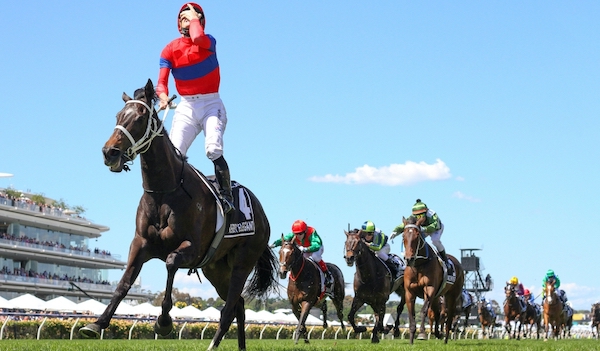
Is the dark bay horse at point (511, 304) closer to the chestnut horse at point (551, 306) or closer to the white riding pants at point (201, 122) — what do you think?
the chestnut horse at point (551, 306)

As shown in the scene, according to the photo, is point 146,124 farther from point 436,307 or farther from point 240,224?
point 436,307

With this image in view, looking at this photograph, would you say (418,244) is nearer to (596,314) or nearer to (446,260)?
(446,260)

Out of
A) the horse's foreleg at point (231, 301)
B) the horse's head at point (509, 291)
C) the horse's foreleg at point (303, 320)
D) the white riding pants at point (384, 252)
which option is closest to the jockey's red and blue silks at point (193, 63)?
the horse's foreleg at point (231, 301)

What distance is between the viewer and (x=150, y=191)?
22.5 feet

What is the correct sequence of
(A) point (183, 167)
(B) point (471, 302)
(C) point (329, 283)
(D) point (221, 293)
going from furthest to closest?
(B) point (471, 302)
(C) point (329, 283)
(D) point (221, 293)
(A) point (183, 167)

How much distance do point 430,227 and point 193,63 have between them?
896 cm

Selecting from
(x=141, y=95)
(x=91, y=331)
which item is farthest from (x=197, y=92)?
(x=91, y=331)

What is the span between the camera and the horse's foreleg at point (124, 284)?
5.93m

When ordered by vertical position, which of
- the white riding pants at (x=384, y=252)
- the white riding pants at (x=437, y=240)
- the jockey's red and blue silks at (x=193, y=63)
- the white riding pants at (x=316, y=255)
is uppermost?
the jockey's red and blue silks at (x=193, y=63)

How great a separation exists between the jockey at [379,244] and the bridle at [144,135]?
35.3 feet

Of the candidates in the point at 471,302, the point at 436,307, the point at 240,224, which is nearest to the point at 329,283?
the point at 436,307

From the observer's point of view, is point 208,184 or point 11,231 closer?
point 208,184

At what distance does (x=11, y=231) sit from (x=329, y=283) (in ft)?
176

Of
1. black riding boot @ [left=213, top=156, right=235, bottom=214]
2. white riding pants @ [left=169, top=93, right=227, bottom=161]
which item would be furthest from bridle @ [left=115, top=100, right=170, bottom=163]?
black riding boot @ [left=213, top=156, right=235, bottom=214]
